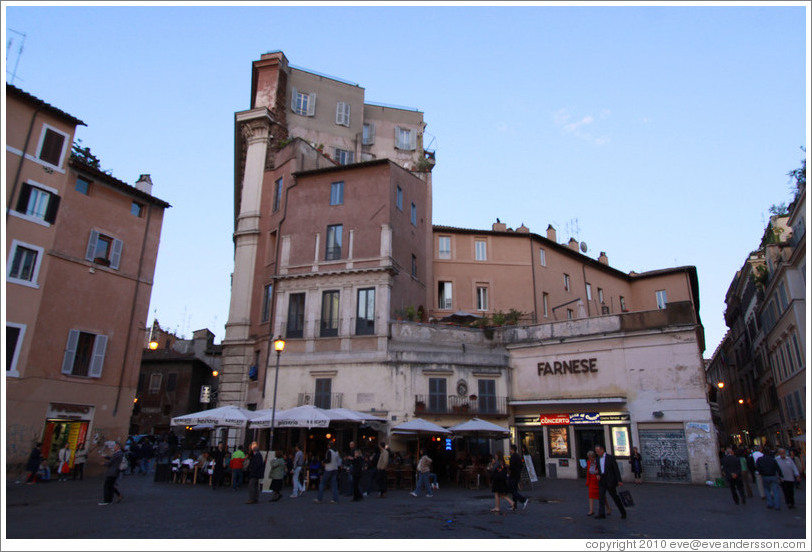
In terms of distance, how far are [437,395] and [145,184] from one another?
62.8ft

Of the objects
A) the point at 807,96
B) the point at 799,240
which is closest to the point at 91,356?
the point at 807,96

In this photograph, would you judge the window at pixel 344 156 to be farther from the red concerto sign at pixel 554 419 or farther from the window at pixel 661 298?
the window at pixel 661 298

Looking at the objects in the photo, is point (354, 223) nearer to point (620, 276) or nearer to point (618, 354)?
point (618, 354)

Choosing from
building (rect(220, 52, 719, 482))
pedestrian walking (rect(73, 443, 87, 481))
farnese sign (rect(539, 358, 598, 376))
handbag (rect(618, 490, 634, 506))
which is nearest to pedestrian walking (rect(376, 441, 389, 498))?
building (rect(220, 52, 719, 482))

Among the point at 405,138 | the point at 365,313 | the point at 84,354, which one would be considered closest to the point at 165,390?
the point at 84,354

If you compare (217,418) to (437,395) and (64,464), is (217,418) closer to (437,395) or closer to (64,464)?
(64,464)

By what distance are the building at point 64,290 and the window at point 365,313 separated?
10.5 meters

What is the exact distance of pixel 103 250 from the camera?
2561cm

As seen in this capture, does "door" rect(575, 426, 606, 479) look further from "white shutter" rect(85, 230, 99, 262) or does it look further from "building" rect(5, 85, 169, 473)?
"white shutter" rect(85, 230, 99, 262)

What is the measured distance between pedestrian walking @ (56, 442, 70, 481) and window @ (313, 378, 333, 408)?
1003 centimetres

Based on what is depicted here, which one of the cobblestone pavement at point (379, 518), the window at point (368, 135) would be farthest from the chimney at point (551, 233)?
the cobblestone pavement at point (379, 518)

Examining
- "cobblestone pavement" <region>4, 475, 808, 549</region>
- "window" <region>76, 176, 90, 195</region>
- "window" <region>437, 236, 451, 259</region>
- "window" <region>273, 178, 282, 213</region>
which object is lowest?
"cobblestone pavement" <region>4, 475, 808, 549</region>

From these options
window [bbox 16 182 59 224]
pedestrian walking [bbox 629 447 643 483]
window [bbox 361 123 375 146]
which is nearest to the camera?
window [bbox 16 182 59 224]

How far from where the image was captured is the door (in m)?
24.5
